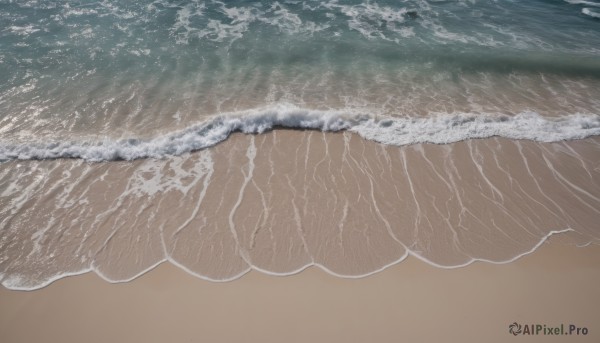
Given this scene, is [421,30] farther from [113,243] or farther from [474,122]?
[113,243]

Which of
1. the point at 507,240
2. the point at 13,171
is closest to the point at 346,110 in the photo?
the point at 507,240

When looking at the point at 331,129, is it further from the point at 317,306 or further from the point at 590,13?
the point at 590,13

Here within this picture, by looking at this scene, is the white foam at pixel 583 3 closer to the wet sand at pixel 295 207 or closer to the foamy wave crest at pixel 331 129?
the foamy wave crest at pixel 331 129

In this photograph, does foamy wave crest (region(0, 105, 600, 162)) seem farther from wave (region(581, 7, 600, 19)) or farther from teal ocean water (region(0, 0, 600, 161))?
wave (region(581, 7, 600, 19))

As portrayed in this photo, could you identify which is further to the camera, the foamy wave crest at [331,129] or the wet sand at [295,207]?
the foamy wave crest at [331,129]

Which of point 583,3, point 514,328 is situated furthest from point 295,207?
point 583,3

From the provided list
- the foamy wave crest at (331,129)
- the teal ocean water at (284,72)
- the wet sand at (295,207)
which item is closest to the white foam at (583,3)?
the teal ocean water at (284,72)
